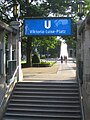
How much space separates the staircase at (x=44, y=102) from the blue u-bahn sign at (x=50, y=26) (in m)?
3.22

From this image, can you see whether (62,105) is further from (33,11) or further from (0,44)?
(33,11)

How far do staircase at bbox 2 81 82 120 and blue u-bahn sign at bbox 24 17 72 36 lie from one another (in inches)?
127

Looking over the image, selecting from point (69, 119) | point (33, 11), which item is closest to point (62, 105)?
point (69, 119)

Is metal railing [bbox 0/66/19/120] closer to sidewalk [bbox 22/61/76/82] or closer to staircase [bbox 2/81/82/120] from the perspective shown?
staircase [bbox 2/81/82/120]

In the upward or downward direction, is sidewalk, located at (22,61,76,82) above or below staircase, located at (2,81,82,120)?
above

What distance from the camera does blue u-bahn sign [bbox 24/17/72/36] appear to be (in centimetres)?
1786

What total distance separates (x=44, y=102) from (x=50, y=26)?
5209mm

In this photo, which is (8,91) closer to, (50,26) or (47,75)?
(50,26)

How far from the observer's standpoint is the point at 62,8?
3591 centimetres

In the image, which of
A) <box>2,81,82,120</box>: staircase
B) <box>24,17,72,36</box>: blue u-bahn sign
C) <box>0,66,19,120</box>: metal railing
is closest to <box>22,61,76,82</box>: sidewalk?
<box>2,81,82,120</box>: staircase

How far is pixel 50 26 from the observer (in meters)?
18.0

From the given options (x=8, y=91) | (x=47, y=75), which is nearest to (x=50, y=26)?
(x=8, y=91)

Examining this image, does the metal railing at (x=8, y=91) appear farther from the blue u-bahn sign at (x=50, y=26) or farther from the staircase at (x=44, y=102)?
the blue u-bahn sign at (x=50, y=26)

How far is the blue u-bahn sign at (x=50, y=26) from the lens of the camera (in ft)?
58.6
